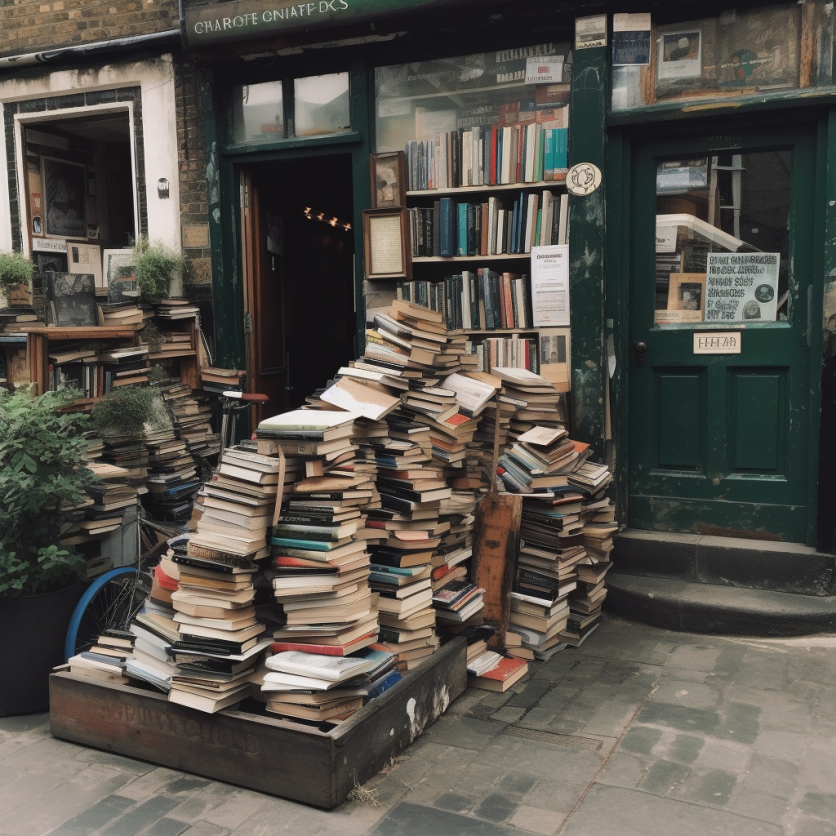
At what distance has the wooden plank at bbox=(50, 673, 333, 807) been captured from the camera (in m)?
3.41

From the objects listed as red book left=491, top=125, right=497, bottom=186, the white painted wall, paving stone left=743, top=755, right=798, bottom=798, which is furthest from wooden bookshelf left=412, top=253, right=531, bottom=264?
paving stone left=743, top=755, right=798, bottom=798

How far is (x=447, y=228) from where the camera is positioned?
237 inches

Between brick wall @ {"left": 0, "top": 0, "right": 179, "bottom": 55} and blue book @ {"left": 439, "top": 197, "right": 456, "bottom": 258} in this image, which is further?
brick wall @ {"left": 0, "top": 0, "right": 179, "bottom": 55}

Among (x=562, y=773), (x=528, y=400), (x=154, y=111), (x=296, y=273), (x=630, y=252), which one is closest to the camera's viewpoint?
(x=562, y=773)

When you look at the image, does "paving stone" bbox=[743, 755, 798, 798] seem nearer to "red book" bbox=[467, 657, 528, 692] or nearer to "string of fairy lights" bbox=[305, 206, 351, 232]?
"red book" bbox=[467, 657, 528, 692]

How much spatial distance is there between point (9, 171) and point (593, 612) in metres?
6.05

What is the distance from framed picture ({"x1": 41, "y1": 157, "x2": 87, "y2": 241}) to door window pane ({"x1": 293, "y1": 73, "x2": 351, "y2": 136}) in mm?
2752

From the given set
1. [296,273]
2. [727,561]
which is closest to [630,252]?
[727,561]

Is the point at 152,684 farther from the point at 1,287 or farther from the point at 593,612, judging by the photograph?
the point at 1,287

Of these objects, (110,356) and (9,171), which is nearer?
(110,356)

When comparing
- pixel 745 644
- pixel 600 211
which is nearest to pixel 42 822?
pixel 745 644

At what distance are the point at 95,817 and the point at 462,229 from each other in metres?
4.18

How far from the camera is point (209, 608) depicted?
144 inches

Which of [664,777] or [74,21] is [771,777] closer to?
[664,777]
